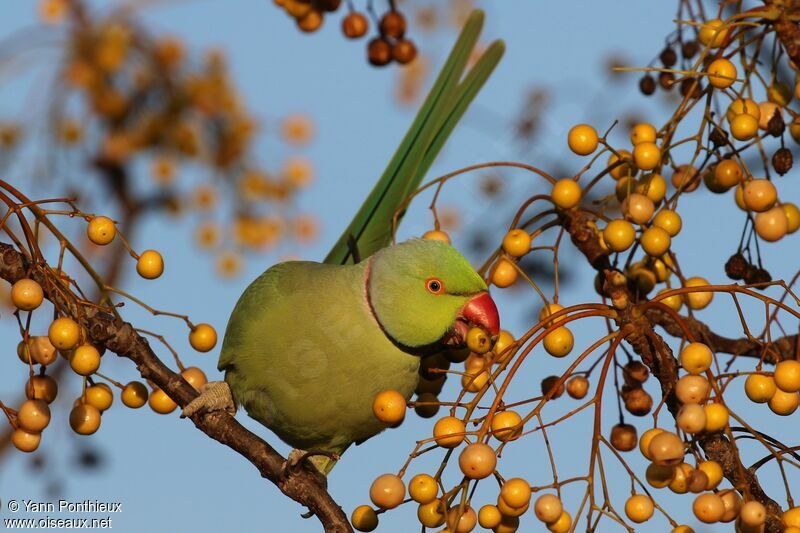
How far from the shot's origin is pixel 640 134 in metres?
2.53

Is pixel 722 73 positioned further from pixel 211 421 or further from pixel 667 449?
pixel 211 421

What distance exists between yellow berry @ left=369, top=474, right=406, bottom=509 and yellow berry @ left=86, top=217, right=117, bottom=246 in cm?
93

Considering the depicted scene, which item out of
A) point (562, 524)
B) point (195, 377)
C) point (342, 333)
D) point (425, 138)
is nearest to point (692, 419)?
point (562, 524)

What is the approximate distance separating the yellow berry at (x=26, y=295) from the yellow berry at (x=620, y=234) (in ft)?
4.68

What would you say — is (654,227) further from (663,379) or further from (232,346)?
(232,346)

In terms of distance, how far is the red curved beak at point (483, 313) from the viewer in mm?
2895

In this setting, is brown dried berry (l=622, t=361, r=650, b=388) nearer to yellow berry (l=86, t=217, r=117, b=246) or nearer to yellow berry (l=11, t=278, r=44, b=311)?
yellow berry (l=86, t=217, r=117, b=246)

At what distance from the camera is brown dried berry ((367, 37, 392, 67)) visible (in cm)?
372

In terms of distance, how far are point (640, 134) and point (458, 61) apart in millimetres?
1354

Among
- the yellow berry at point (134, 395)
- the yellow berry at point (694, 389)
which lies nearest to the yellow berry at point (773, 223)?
the yellow berry at point (694, 389)

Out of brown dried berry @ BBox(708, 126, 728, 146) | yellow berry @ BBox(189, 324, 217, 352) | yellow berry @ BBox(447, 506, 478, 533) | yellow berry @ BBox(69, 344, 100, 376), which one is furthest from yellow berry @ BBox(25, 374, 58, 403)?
brown dried berry @ BBox(708, 126, 728, 146)

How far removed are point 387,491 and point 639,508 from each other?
1.80ft

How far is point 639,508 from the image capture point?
6.72 ft

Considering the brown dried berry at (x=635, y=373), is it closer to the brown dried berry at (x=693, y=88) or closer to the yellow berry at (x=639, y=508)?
the yellow berry at (x=639, y=508)
